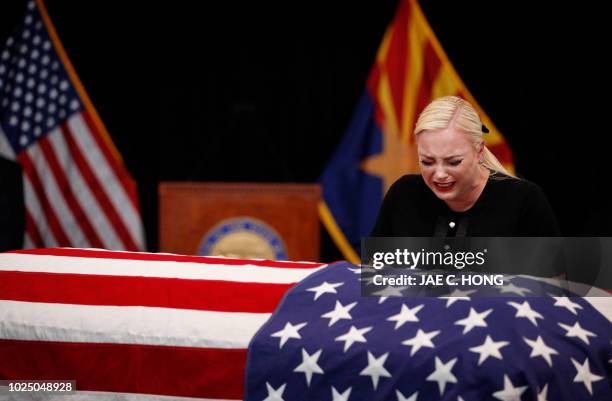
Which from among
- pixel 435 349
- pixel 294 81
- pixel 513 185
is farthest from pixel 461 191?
pixel 294 81

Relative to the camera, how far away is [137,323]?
167 cm

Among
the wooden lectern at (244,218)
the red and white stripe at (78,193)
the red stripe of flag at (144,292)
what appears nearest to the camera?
the red stripe of flag at (144,292)

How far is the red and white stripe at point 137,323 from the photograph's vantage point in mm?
1599

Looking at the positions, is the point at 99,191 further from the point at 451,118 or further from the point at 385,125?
the point at 451,118

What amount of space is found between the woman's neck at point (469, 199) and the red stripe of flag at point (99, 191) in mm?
2717

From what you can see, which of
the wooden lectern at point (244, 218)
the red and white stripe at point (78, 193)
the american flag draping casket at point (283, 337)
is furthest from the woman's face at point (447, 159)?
the red and white stripe at point (78, 193)

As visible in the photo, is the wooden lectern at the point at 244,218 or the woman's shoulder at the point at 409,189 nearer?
the woman's shoulder at the point at 409,189

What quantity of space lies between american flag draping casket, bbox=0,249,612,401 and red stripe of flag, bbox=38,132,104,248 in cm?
235

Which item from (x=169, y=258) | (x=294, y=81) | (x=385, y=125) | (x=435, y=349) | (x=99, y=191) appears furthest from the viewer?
(x=99, y=191)

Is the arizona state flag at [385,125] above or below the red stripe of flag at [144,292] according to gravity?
above

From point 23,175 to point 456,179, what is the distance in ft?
10.3

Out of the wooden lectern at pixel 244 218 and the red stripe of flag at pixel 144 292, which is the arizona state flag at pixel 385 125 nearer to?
the wooden lectern at pixel 244 218

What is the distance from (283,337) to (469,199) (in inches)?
25.8

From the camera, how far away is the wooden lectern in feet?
12.9
